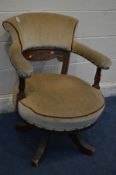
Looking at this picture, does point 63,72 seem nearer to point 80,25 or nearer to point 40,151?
point 80,25

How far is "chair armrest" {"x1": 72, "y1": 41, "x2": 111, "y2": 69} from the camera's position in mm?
1669

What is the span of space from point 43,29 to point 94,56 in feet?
1.20

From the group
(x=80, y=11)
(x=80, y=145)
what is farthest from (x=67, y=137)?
(x=80, y=11)

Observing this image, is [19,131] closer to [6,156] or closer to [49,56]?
[6,156]

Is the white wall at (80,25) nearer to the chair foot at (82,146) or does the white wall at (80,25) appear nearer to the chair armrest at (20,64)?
the chair armrest at (20,64)

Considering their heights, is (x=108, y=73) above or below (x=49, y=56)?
below

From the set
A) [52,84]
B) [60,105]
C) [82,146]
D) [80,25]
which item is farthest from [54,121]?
[80,25]

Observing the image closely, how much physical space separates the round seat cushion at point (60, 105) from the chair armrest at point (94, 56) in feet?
0.54

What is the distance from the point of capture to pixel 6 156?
1767mm

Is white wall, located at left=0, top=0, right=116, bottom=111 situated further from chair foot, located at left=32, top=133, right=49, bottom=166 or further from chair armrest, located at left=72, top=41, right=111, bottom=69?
chair foot, located at left=32, top=133, right=49, bottom=166

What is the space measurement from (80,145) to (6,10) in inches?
38.8

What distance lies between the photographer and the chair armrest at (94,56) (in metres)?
1.67

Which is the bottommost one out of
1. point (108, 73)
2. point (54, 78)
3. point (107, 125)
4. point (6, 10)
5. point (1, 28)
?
point (107, 125)

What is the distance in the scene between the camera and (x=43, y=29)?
1801 millimetres
